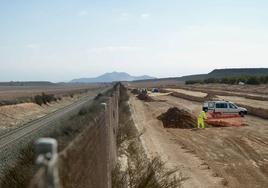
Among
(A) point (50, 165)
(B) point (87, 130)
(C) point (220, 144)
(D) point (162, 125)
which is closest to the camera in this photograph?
(A) point (50, 165)

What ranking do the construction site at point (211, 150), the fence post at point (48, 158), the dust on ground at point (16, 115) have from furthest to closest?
the dust on ground at point (16, 115)
the construction site at point (211, 150)
the fence post at point (48, 158)

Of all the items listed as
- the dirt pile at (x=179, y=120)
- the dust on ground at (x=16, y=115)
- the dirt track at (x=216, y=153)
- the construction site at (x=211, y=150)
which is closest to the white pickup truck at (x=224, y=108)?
the construction site at (x=211, y=150)

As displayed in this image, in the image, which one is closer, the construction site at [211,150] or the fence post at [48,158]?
the fence post at [48,158]

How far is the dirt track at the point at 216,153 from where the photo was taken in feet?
56.8

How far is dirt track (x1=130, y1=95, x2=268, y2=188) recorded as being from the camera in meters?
17.3

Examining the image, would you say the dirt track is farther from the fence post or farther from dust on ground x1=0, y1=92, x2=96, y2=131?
dust on ground x1=0, y1=92, x2=96, y2=131

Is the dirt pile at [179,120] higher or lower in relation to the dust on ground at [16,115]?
higher

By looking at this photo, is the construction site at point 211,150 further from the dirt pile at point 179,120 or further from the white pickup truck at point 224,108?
the white pickup truck at point 224,108

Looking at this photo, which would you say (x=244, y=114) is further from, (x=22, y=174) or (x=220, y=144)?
(x=22, y=174)

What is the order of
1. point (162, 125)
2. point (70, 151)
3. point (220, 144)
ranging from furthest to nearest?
point (162, 125), point (220, 144), point (70, 151)

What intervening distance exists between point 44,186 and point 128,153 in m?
16.5

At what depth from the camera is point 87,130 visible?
21.4 ft

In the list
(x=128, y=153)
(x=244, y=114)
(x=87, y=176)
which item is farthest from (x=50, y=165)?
(x=244, y=114)

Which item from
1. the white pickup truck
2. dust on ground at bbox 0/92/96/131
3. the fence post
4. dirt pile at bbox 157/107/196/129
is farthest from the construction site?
dust on ground at bbox 0/92/96/131
